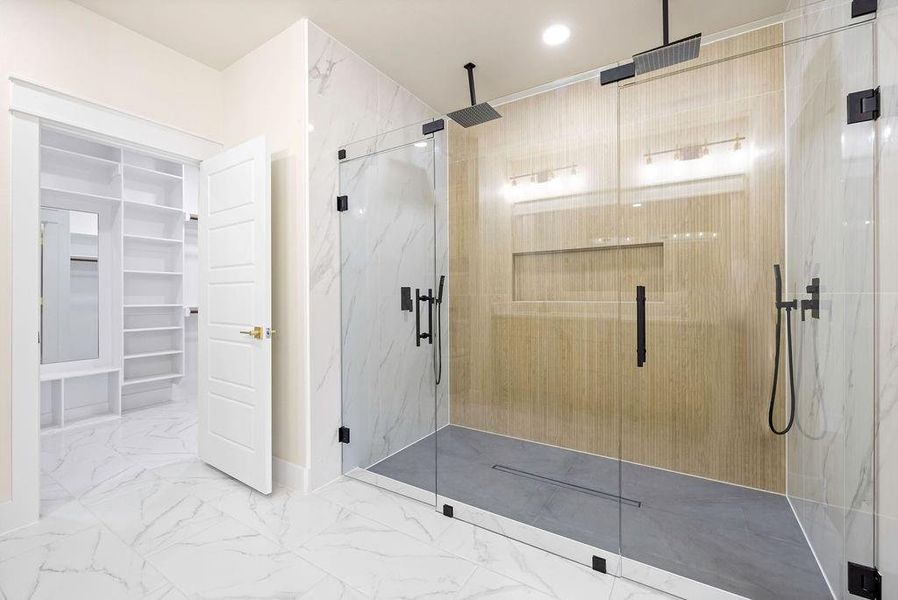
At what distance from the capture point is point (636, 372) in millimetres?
1837

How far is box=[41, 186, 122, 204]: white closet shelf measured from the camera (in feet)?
11.3

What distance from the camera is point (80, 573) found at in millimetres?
1622

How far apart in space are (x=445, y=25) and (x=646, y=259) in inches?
69.9

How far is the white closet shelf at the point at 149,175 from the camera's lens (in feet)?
13.0

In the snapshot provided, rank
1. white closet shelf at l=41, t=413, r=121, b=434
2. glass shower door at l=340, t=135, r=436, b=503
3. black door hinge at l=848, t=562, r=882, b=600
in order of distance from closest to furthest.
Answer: black door hinge at l=848, t=562, r=882, b=600
glass shower door at l=340, t=135, r=436, b=503
white closet shelf at l=41, t=413, r=121, b=434

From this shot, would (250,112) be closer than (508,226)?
No

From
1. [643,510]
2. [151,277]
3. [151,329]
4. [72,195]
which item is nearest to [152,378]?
[151,329]

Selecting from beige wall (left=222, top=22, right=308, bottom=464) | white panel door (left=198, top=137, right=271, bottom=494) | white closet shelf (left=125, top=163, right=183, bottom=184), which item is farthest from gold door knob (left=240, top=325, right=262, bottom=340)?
white closet shelf (left=125, top=163, right=183, bottom=184)

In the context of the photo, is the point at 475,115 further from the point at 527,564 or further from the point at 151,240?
the point at 151,240

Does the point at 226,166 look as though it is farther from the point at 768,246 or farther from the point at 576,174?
the point at 768,246

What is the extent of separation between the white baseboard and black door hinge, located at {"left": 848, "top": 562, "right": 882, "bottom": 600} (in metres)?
2.38

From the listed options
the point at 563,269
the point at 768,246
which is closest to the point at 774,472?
the point at 768,246

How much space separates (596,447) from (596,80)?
5.94 ft

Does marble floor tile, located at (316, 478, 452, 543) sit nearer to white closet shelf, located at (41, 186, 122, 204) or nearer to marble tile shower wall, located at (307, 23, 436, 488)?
marble tile shower wall, located at (307, 23, 436, 488)
